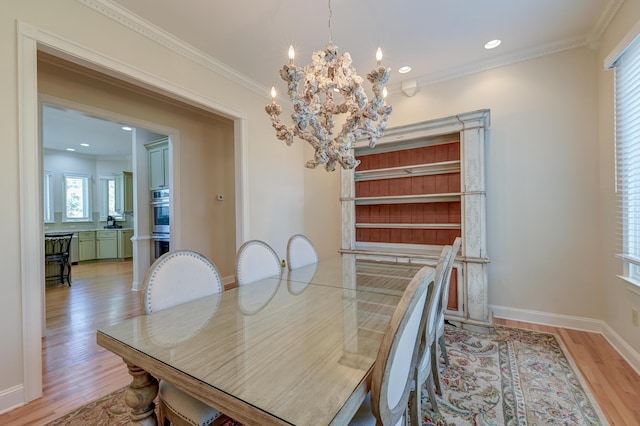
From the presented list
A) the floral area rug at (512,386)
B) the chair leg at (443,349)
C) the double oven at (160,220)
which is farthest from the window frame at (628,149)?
the double oven at (160,220)

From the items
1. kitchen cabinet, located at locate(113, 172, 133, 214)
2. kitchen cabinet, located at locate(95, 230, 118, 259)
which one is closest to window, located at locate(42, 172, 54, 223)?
kitchen cabinet, located at locate(95, 230, 118, 259)

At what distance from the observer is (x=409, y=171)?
3443 millimetres

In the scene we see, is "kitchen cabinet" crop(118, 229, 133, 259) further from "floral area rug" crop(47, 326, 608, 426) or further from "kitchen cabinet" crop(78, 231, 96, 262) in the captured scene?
"floral area rug" crop(47, 326, 608, 426)

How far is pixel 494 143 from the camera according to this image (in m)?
3.07

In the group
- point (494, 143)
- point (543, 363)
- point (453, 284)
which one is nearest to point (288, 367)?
point (543, 363)

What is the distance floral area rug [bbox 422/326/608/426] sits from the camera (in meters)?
1.57

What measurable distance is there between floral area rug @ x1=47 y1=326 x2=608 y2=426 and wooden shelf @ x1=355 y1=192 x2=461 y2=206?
150 cm

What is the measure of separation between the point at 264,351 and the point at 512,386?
6.03 feet

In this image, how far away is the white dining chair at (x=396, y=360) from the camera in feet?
2.52

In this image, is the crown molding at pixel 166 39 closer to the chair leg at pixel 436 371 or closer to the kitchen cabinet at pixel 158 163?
the kitchen cabinet at pixel 158 163

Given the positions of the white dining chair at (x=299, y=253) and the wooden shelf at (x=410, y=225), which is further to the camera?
the wooden shelf at (x=410, y=225)

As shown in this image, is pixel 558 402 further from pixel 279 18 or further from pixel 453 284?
pixel 279 18

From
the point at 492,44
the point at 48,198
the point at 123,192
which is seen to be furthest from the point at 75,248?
the point at 492,44

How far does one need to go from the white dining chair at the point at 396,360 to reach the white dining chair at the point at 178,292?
0.62 metres
